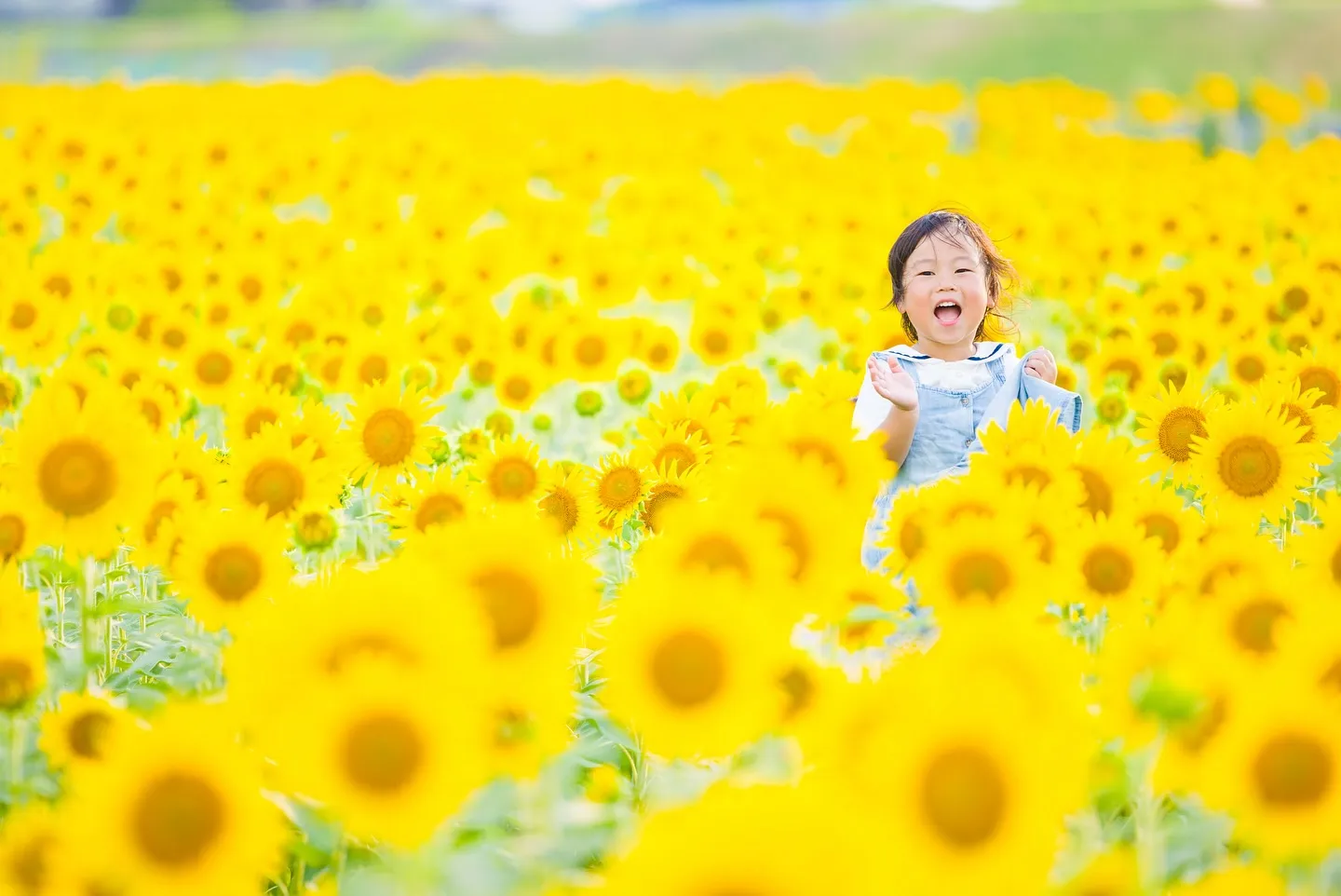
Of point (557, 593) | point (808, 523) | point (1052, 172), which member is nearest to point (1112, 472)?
point (808, 523)

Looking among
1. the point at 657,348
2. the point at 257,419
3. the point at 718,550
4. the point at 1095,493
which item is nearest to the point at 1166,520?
the point at 1095,493

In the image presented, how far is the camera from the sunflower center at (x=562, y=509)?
3416 mm

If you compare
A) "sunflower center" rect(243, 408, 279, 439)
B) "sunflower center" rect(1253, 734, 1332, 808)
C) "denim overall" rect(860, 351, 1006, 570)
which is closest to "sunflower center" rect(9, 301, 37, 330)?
"sunflower center" rect(243, 408, 279, 439)

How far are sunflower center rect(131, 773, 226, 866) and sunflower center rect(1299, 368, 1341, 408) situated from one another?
3646mm

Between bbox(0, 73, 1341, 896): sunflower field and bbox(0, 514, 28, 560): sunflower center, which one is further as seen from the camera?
bbox(0, 514, 28, 560): sunflower center

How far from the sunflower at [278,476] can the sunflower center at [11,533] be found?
56 centimetres

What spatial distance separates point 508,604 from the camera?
2.09 meters

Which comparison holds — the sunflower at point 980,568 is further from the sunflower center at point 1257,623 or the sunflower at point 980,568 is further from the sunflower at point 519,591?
the sunflower at point 519,591

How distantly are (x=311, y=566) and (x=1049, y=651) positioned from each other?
2.82m

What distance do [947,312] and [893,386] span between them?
0.64 meters

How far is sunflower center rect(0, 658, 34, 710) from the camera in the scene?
221 cm

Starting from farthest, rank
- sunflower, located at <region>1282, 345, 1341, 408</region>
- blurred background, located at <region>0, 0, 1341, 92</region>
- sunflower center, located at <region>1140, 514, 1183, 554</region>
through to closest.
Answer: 1. blurred background, located at <region>0, 0, 1341, 92</region>
2. sunflower, located at <region>1282, 345, 1341, 408</region>
3. sunflower center, located at <region>1140, 514, 1183, 554</region>

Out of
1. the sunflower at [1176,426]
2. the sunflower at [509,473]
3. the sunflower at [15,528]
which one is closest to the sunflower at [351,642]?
the sunflower at [15,528]

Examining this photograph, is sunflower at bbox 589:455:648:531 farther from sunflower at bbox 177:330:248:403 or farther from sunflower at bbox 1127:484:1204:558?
sunflower at bbox 177:330:248:403
